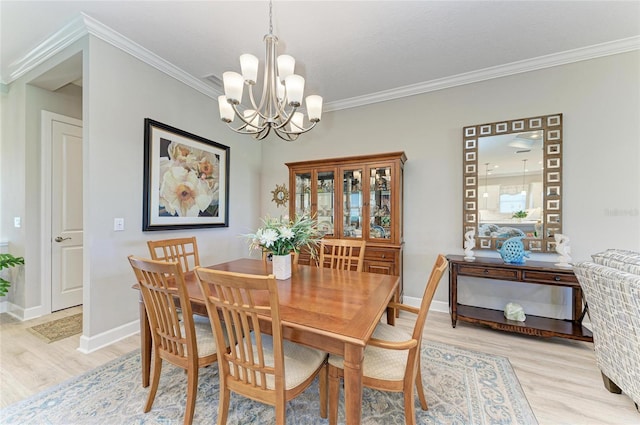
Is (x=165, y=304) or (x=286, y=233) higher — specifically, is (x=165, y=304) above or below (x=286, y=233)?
below

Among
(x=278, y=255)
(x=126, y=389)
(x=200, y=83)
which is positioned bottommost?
(x=126, y=389)

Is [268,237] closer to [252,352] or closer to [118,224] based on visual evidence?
[252,352]

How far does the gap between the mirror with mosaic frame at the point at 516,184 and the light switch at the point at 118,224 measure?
3.58 m

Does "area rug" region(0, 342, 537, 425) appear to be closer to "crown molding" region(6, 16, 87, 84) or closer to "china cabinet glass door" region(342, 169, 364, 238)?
"china cabinet glass door" region(342, 169, 364, 238)

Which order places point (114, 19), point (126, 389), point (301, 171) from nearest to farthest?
point (126, 389), point (114, 19), point (301, 171)

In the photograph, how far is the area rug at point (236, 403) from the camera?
156cm

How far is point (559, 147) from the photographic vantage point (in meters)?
2.68

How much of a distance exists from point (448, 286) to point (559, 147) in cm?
185

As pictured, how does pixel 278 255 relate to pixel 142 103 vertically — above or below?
below

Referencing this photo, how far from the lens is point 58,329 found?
2.68 m

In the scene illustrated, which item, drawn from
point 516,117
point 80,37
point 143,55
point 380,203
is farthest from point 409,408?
point 80,37

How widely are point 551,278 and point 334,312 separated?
2.29 metres

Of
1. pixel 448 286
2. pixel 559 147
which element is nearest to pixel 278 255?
pixel 448 286

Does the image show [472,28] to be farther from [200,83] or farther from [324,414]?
[324,414]
